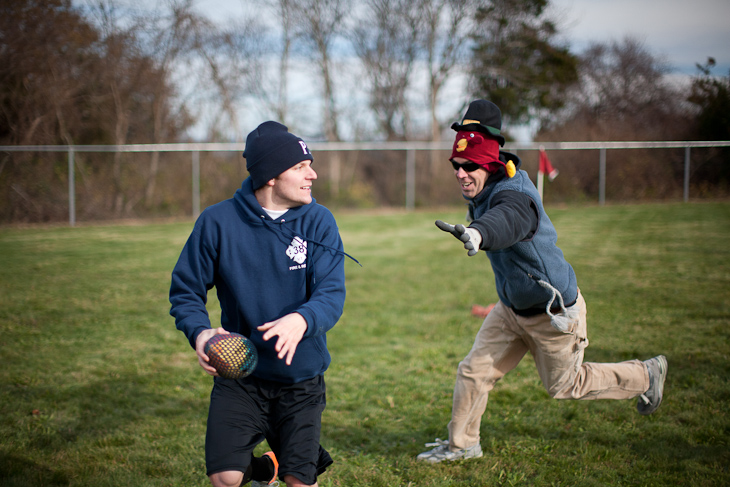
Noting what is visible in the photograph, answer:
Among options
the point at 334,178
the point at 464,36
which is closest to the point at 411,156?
the point at 334,178

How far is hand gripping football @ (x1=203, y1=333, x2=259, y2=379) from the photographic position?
86.9 inches

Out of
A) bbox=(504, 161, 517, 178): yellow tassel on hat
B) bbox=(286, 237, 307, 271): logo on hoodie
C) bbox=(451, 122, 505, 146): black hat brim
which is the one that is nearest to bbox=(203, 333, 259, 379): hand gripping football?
bbox=(286, 237, 307, 271): logo on hoodie

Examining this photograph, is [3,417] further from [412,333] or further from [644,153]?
[644,153]

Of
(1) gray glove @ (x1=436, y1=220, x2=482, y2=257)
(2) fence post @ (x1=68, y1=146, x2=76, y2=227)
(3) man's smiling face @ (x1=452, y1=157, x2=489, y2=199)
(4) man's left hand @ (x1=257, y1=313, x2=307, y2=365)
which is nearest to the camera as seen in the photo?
(1) gray glove @ (x1=436, y1=220, x2=482, y2=257)

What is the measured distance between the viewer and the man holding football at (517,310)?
2797 mm

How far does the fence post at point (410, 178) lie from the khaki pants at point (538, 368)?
17.2 metres

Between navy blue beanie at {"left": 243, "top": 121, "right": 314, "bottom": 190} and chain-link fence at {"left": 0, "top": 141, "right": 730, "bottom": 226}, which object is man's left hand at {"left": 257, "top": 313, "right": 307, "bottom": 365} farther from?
chain-link fence at {"left": 0, "top": 141, "right": 730, "bottom": 226}

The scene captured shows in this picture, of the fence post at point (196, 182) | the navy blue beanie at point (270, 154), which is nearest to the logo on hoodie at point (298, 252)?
the navy blue beanie at point (270, 154)

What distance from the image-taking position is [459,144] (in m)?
2.97

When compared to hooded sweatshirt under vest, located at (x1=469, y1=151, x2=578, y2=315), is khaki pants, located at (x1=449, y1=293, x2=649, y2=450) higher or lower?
lower

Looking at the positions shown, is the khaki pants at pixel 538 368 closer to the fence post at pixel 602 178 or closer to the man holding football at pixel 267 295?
the man holding football at pixel 267 295

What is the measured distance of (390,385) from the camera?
191 inches

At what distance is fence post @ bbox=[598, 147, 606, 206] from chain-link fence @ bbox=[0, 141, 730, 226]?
0.12ft

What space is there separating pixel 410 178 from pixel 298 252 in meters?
18.3
